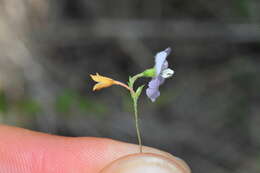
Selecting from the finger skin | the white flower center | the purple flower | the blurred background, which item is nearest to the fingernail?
the purple flower

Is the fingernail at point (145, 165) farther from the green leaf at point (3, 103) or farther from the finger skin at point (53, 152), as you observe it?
the green leaf at point (3, 103)

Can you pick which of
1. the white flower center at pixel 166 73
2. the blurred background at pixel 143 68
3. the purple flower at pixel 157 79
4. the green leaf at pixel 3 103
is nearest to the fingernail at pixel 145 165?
the purple flower at pixel 157 79

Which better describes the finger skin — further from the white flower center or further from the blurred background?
the blurred background

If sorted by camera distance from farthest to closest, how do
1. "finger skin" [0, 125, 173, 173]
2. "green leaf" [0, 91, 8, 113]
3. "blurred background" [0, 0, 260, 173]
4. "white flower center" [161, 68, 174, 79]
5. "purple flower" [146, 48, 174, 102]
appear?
1. "blurred background" [0, 0, 260, 173]
2. "green leaf" [0, 91, 8, 113]
3. "finger skin" [0, 125, 173, 173]
4. "white flower center" [161, 68, 174, 79]
5. "purple flower" [146, 48, 174, 102]

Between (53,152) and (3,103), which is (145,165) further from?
(3,103)

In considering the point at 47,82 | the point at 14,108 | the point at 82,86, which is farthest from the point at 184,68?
the point at 14,108

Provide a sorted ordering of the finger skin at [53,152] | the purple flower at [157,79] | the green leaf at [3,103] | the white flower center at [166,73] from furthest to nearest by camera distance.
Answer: the green leaf at [3,103]
the finger skin at [53,152]
the white flower center at [166,73]
the purple flower at [157,79]

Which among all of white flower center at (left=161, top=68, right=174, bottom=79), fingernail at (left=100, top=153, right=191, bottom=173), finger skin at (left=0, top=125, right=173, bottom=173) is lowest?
finger skin at (left=0, top=125, right=173, bottom=173)

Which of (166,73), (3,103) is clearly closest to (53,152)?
(166,73)
